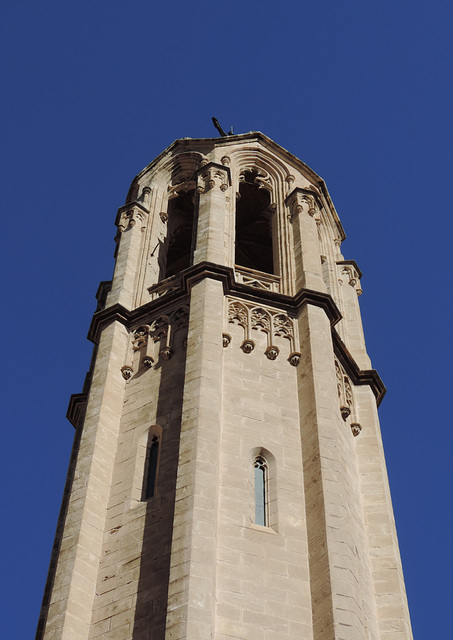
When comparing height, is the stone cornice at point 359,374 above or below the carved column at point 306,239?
below

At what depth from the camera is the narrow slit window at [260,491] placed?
17.3 meters

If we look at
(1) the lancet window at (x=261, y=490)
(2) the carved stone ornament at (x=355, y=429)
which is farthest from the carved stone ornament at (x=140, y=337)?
(2) the carved stone ornament at (x=355, y=429)

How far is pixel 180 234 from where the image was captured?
3166 centimetres

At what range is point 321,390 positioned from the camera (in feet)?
64.6

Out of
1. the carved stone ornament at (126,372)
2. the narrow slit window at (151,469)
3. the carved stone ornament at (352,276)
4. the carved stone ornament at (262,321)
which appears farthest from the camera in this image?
the carved stone ornament at (352,276)

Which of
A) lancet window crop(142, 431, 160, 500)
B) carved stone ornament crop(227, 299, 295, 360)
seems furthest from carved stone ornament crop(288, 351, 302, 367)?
lancet window crop(142, 431, 160, 500)

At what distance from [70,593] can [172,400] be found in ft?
14.8

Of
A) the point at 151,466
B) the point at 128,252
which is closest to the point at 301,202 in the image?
the point at 128,252

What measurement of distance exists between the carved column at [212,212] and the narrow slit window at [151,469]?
5058mm

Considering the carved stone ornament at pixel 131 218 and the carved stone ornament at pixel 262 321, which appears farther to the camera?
the carved stone ornament at pixel 131 218

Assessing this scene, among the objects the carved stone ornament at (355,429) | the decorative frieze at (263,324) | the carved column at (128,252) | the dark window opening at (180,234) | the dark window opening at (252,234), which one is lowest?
the carved stone ornament at (355,429)

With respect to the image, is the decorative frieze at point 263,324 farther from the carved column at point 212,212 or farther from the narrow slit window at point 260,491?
the narrow slit window at point 260,491

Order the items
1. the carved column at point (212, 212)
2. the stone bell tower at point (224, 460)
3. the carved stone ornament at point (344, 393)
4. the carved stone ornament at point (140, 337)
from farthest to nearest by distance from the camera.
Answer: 1. the carved column at point (212, 212)
2. the carved stone ornament at point (140, 337)
3. the carved stone ornament at point (344, 393)
4. the stone bell tower at point (224, 460)

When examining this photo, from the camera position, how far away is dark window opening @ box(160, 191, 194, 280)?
29.4 m
